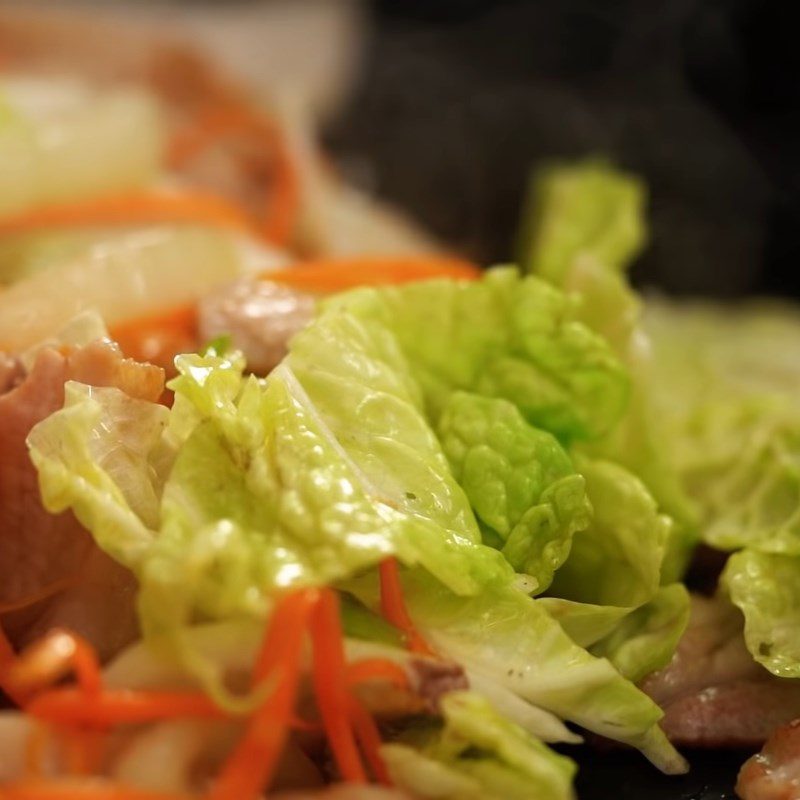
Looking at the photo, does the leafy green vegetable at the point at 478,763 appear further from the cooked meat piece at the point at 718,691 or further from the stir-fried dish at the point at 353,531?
the cooked meat piece at the point at 718,691

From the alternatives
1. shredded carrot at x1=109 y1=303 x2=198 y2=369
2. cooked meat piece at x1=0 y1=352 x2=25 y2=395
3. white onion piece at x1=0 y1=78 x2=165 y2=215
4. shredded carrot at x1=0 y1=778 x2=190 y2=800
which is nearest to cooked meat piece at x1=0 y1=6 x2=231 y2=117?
white onion piece at x1=0 y1=78 x2=165 y2=215

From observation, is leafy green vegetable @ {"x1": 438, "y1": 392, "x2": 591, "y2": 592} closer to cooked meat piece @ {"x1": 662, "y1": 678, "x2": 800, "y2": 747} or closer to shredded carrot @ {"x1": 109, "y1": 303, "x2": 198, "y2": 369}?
cooked meat piece @ {"x1": 662, "y1": 678, "x2": 800, "y2": 747}

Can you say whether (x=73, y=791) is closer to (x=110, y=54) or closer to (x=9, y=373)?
(x=9, y=373)

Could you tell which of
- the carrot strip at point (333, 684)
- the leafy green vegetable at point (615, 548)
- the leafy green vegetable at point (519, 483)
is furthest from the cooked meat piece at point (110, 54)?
the carrot strip at point (333, 684)

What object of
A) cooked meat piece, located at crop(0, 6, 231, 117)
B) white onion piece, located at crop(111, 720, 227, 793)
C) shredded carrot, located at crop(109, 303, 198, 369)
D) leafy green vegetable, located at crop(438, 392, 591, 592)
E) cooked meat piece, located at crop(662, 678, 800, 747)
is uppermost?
cooked meat piece, located at crop(0, 6, 231, 117)

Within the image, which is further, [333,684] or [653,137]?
[653,137]

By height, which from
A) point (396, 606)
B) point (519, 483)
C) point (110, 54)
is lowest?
point (396, 606)

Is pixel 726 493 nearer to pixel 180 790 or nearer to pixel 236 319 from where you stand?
pixel 236 319

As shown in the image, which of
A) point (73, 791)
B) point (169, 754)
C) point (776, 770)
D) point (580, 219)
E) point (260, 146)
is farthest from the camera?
point (260, 146)

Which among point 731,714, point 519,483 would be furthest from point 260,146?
point 731,714
